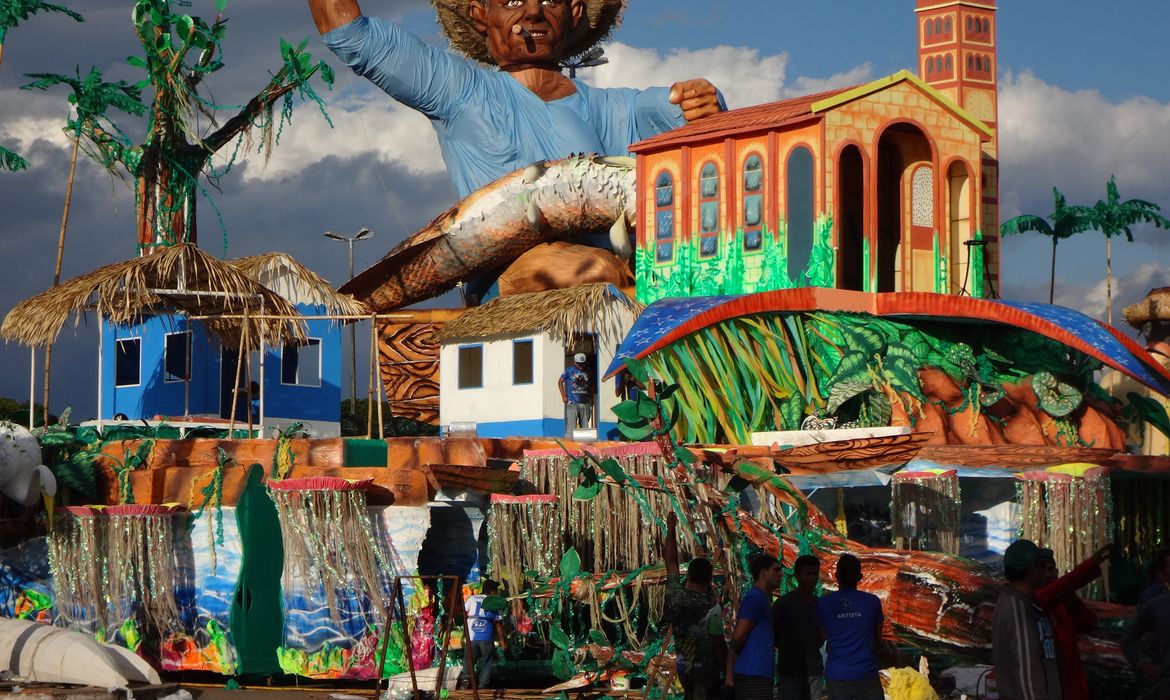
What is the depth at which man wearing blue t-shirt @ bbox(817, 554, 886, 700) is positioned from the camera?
30.4 ft

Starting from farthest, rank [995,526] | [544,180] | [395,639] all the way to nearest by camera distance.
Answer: [544,180] → [995,526] → [395,639]

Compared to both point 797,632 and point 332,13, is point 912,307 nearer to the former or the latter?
point 797,632

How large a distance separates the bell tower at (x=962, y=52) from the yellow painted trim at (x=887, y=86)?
2.06 m

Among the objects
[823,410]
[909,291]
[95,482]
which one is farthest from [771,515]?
[95,482]

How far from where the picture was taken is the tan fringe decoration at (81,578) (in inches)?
648

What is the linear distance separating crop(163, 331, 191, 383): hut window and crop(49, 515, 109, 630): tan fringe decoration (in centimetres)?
834

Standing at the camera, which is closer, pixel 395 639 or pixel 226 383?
pixel 395 639

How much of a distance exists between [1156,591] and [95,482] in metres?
10.9

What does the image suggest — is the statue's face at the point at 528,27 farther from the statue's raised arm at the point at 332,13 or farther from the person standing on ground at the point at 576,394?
the person standing on ground at the point at 576,394

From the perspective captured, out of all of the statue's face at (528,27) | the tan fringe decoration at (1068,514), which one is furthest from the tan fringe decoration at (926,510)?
the statue's face at (528,27)

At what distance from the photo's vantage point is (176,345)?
2495 centimetres

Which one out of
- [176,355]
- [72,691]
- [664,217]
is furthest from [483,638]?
[176,355]

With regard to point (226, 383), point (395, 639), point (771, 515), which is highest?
point (226, 383)

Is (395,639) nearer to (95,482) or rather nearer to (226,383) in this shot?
(95,482)
